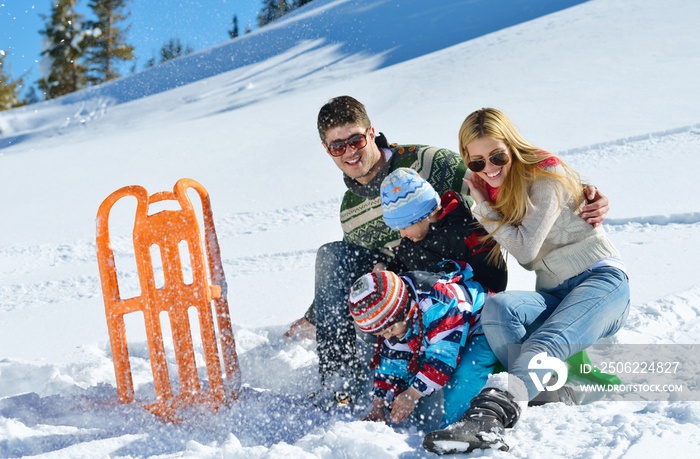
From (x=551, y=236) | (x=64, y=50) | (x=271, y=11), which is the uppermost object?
(x=271, y=11)

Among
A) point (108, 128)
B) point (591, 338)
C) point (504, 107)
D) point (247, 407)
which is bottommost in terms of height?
point (247, 407)

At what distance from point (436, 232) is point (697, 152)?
20.1 feet

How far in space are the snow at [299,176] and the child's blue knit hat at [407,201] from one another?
851 millimetres

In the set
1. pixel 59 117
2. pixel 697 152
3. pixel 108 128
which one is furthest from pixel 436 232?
pixel 59 117

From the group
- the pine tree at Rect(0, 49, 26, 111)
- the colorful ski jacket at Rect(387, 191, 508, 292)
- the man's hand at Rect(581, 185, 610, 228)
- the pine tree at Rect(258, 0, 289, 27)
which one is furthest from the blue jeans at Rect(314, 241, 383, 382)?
the pine tree at Rect(258, 0, 289, 27)

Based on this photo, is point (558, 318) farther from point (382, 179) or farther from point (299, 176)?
point (299, 176)

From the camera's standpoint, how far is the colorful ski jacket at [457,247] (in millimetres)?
2887

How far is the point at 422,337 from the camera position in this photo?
2.67 meters

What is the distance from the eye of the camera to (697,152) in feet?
25.5

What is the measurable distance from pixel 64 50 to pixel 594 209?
115ft

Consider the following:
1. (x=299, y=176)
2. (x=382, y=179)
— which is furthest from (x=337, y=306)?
(x=299, y=176)

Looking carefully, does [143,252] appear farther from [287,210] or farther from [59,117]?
[59,117]

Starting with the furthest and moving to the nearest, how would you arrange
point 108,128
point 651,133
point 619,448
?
point 108,128, point 651,133, point 619,448

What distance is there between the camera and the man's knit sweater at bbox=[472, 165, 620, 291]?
2.73m
